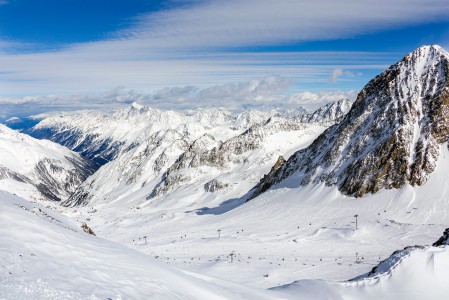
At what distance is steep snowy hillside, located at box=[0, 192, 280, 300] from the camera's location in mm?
13570

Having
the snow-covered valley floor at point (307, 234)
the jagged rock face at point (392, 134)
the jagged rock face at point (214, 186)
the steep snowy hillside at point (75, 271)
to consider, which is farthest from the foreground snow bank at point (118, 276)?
the jagged rock face at point (214, 186)

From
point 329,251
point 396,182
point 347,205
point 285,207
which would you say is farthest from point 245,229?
point 396,182

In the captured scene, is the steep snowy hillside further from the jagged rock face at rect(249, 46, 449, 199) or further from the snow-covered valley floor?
the jagged rock face at rect(249, 46, 449, 199)

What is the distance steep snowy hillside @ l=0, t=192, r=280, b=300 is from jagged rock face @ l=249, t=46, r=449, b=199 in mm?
67307

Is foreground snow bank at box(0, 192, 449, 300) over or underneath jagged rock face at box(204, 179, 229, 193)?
over

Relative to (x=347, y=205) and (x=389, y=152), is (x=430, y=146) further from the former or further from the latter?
(x=347, y=205)

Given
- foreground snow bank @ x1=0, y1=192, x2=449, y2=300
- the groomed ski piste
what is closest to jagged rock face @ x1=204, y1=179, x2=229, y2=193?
foreground snow bank @ x1=0, y1=192, x2=449, y2=300

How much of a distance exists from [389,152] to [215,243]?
47.0 meters

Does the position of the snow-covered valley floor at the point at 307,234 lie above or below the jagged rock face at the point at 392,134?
below

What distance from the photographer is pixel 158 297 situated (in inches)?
593

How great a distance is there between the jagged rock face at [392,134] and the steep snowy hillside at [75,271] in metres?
67.3

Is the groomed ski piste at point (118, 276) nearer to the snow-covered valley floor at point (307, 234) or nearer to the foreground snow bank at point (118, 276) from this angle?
the foreground snow bank at point (118, 276)

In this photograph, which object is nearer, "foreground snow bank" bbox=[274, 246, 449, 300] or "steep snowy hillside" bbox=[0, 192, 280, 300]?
"steep snowy hillside" bbox=[0, 192, 280, 300]

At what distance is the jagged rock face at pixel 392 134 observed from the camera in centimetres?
7875
